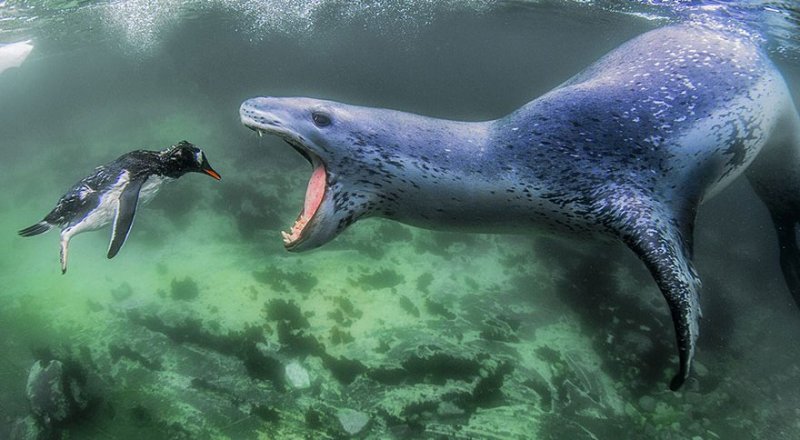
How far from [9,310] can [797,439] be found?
924 cm

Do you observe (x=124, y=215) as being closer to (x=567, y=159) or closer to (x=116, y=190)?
(x=116, y=190)

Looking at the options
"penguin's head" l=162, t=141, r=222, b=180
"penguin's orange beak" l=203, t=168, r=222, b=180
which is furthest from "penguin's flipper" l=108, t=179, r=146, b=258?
"penguin's orange beak" l=203, t=168, r=222, b=180

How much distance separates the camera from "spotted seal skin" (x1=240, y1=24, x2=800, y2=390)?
9.59 ft

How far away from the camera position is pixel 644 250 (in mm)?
2895

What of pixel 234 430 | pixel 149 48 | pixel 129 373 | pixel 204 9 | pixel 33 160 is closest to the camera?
pixel 234 430

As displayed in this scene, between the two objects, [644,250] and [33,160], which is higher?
[644,250]

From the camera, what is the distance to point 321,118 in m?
2.98

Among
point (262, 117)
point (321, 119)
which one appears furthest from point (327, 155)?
point (262, 117)

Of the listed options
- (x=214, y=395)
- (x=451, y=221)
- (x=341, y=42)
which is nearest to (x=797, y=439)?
(x=451, y=221)

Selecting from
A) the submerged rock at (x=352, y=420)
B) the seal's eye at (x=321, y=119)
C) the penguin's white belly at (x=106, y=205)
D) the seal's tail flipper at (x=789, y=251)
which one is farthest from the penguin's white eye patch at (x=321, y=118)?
the seal's tail flipper at (x=789, y=251)

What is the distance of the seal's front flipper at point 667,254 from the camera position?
283 centimetres

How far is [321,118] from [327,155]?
9.7 inches

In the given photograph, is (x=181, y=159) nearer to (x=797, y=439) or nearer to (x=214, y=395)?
(x=214, y=395)

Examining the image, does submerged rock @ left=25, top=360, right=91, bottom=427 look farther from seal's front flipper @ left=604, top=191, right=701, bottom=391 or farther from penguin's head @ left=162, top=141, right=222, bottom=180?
seal's front flipper @ left=604, top=191, right=701, bottom=391
